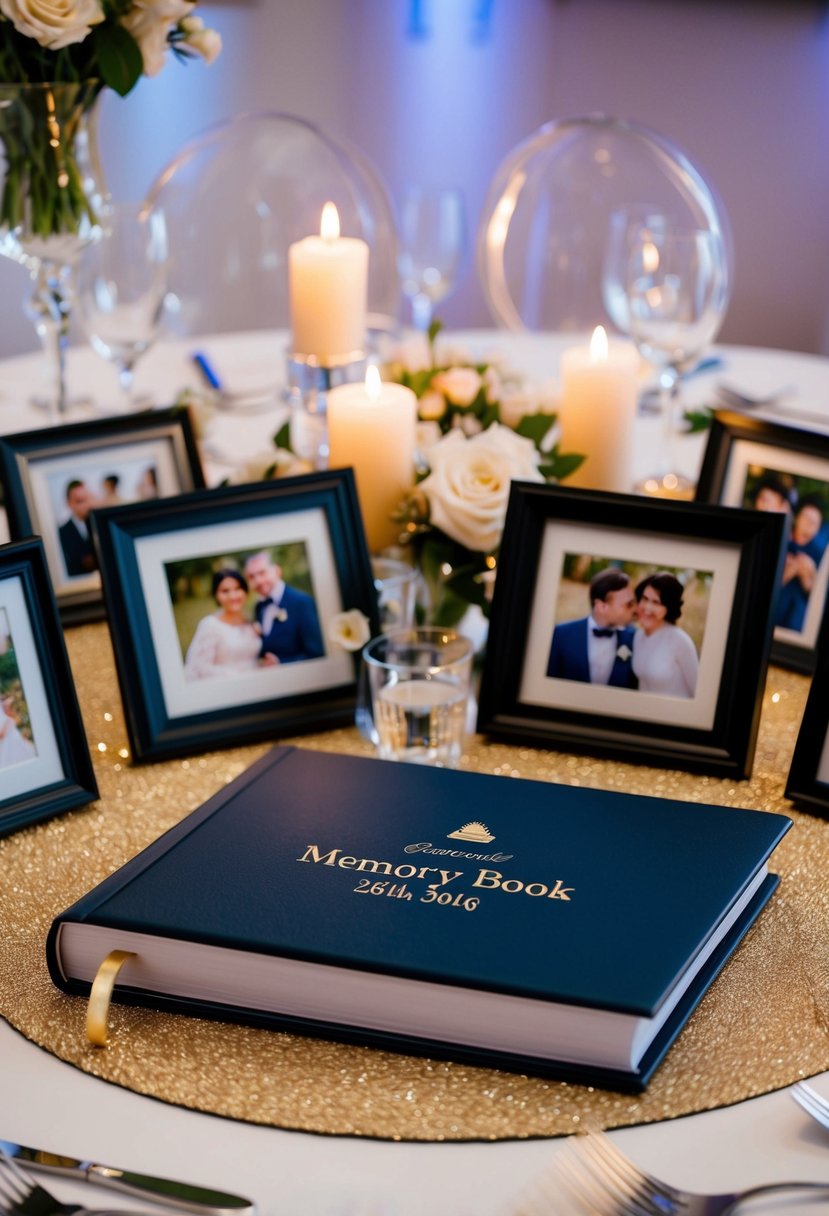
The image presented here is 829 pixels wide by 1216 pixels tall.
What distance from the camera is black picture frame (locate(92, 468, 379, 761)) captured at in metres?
0.94

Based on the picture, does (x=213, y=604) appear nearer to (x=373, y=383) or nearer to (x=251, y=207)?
(x=373, y=383)

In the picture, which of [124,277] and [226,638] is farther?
[124,277]

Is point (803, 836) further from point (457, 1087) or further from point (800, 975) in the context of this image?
point (457, 1087)

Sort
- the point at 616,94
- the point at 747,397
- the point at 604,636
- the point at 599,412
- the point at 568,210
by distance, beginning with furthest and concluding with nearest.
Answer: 1. the point at 616,94
2. the point at 568,210
3. the point at 747,397
4. the point at 599,412
5. the point at 604,636

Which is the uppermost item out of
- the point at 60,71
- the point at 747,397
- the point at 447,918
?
the point at 60,71

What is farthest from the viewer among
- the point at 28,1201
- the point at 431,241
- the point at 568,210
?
the point at 431,241

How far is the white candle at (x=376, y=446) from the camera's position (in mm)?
1092

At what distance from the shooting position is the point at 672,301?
1.40 metres

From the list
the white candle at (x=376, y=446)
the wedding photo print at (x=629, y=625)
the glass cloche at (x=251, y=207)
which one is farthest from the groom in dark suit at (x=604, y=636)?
the glass cloche at (x=251, y=207)

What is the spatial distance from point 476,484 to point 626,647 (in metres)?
0.19

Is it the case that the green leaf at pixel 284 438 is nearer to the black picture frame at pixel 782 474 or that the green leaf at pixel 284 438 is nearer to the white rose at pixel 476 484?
the white rose at pixel 476 484

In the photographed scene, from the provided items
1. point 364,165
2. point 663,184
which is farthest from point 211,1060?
point 663,184

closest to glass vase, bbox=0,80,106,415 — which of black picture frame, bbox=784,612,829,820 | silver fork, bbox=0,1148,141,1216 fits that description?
black picture frame, bbox=784,612,829,820

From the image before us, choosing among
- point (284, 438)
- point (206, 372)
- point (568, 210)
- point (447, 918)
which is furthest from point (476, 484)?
point (568, 210)
